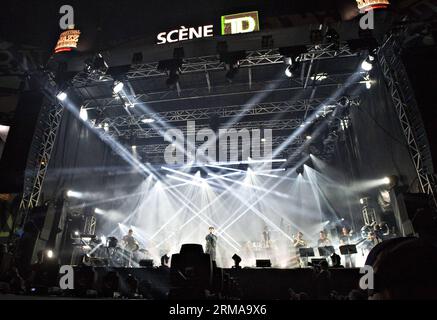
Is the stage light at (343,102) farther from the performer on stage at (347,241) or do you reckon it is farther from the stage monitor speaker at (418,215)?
the stage monitor speaker at (418,215)

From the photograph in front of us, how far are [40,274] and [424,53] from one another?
42.1ft

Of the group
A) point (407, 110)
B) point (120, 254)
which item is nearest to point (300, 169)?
point (407, 110)

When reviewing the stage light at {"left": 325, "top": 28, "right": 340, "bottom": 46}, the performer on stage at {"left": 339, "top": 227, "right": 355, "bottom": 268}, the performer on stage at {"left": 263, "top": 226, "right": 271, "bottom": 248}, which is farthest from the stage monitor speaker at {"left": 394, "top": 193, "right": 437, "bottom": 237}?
the performer on stage at {"left": 263, "top": 226, "right": 271, "bottom": 248}

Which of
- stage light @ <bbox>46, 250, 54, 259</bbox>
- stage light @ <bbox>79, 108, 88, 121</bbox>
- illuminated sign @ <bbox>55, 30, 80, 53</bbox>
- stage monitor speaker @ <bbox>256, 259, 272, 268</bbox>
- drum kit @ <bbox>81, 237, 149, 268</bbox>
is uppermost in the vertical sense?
illuminated sign @ <bbox>55, 30, 80, 53</bbox>

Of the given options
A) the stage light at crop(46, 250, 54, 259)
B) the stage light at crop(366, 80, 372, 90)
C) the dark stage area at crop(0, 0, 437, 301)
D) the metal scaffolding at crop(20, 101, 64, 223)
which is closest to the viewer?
the dark stage area at crop(0, 0, 437, 301)

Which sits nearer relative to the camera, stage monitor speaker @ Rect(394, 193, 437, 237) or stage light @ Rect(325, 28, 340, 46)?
stage monitor speaker @ Rect(394, 193, 437, 237)

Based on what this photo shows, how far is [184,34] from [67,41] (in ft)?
15.2

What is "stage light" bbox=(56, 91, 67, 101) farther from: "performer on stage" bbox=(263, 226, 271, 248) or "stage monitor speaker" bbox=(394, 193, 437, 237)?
"performer on stage" bbox=(263, 226, 271, 248)

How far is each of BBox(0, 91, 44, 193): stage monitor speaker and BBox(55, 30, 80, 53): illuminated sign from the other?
1996 millimetres

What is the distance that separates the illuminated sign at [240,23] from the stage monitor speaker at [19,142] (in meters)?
7.69

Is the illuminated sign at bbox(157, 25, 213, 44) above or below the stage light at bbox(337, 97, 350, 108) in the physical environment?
above

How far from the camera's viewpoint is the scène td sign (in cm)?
1011

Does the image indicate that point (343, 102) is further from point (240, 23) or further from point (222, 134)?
point (222, 134)
